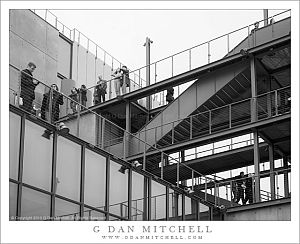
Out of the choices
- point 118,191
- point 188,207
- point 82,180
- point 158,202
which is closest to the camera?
point 82,180

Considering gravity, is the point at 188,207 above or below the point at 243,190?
below

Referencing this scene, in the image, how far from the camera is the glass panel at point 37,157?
23.4m

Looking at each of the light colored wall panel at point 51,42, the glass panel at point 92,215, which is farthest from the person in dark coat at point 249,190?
the glass panel at point 92,215

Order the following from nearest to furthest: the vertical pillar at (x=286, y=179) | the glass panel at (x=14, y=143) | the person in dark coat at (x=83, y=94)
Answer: the glass panel at (x=14, y=143), the vertical pillar at (x=286, y=179), the person in dark coat at (x=83, y=94)

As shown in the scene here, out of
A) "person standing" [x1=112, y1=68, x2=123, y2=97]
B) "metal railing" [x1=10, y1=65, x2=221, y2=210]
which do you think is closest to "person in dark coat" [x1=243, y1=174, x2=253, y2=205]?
"metal railing" [x1=10, y1=65, x2=221, y2=210]

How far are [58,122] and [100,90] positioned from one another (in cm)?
2144

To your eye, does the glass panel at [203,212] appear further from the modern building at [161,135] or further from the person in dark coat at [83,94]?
the person in dark coat at [83,94]

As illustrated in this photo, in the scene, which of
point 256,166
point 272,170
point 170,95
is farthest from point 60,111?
point 170,95

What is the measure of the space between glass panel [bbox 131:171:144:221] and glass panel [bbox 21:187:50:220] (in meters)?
5.23

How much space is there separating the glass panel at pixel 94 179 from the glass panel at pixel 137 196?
6.62 ft

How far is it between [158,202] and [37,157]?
25.8ft

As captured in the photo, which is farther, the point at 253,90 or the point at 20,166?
the point at 253,90

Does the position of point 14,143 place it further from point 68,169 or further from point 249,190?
point 249,190

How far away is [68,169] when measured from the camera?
25422mm
